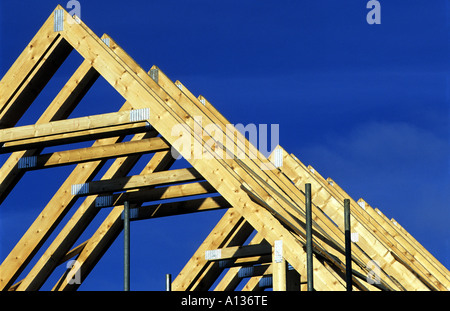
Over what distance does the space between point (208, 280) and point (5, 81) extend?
578 centimetres

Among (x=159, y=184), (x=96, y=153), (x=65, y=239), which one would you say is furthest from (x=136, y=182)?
(x=65, y=239)

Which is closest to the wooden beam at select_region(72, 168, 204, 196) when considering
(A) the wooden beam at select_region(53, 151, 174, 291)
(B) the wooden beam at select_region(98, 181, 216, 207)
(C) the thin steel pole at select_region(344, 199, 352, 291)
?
(B) the wooden beam at select_region(98, 181, 216, 207)

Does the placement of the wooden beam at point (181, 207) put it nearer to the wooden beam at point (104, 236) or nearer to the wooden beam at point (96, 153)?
the wooden beam at point (104, 236)

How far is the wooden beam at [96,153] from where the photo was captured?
41.7ft

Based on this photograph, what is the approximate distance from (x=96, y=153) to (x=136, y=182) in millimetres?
762

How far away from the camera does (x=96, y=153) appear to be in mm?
13000

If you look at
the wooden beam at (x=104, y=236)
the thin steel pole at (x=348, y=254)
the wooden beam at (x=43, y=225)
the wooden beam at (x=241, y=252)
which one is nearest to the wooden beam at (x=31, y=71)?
the wooden beam at (x=43, y=225)

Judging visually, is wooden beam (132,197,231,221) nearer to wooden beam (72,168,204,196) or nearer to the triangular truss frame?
the triangular truss frame

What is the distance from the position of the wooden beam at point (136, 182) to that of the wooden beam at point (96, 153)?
49 centimetres

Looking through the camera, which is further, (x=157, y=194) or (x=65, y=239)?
(x=65, y=239)

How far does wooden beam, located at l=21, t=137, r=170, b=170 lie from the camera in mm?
12704

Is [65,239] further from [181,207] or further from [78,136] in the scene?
[78,136]

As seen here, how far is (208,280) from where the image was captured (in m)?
16.4

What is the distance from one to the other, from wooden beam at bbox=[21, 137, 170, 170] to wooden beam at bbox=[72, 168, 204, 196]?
486 mm
